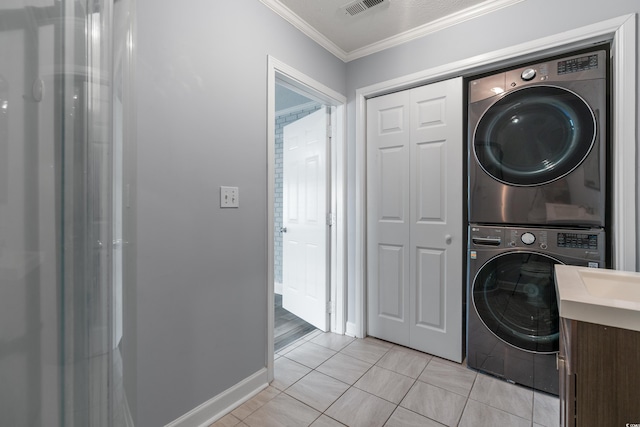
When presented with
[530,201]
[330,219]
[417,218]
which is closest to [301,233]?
[330,219]

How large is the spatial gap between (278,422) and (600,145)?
7.61 ft

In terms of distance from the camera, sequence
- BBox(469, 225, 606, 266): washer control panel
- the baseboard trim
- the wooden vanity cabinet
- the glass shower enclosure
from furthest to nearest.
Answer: BBox(469, 225, 606, 266): washer control panel → the baseboard trim → the wooden vanity cabinet → the glass shower enclosure

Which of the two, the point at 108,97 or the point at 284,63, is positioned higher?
the point at 284,63

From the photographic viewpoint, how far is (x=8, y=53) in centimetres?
39


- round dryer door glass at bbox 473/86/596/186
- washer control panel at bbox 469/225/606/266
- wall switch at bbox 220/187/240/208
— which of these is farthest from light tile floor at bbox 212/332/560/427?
round dryer door glass at bbox 473/86/596/186

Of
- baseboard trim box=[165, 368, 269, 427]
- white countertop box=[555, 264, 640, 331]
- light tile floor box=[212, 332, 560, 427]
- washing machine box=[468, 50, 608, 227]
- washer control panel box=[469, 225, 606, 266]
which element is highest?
washing machine box=[468, 50, 608, 227]

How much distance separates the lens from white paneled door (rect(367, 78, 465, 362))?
2051mm

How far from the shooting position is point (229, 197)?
161cm

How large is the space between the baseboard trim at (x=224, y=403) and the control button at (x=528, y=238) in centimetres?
183

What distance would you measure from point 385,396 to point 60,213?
1.86 m

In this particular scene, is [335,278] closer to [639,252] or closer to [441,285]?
[441,285]

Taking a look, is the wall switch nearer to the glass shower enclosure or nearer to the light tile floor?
the glass shower enclosure

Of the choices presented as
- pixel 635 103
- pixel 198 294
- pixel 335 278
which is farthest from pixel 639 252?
pixel 198 294

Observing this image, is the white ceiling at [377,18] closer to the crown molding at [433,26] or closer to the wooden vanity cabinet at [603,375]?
the crown molding at [433,26]
